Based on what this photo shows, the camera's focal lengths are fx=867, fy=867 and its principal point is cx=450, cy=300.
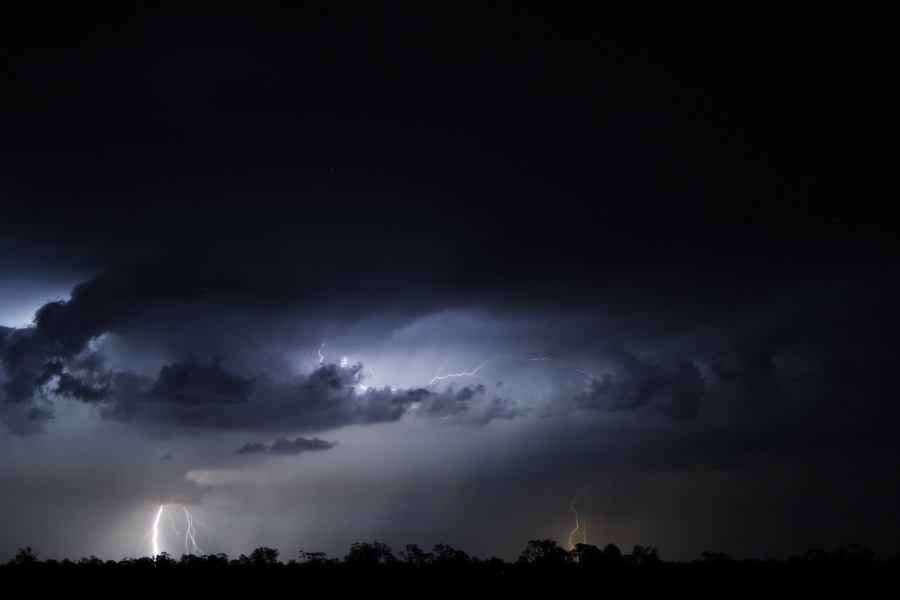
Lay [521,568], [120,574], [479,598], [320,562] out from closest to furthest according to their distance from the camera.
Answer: [479,598] → [120,574] → [521,568] → [320,562]

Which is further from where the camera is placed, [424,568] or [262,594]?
[424,568]

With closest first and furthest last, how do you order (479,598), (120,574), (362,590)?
1. (479,598)
2. (362,590)
3. (120,574)

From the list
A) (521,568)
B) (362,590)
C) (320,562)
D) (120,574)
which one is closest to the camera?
(362,590)

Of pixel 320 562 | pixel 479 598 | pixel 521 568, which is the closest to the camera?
pixel 479 598

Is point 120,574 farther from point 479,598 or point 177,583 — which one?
point 479,598

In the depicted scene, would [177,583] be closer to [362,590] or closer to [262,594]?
[262,594]

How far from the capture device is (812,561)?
4016 inches

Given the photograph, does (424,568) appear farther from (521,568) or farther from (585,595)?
(585,595)

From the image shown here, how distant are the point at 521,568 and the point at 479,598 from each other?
3290cm

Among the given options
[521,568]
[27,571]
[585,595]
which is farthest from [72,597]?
[521,568]

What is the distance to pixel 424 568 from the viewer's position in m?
110

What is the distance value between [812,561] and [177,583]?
7155 centimetres

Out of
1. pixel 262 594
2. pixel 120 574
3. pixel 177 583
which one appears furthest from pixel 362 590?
pixel 120 574

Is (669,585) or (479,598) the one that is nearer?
(479,598)
